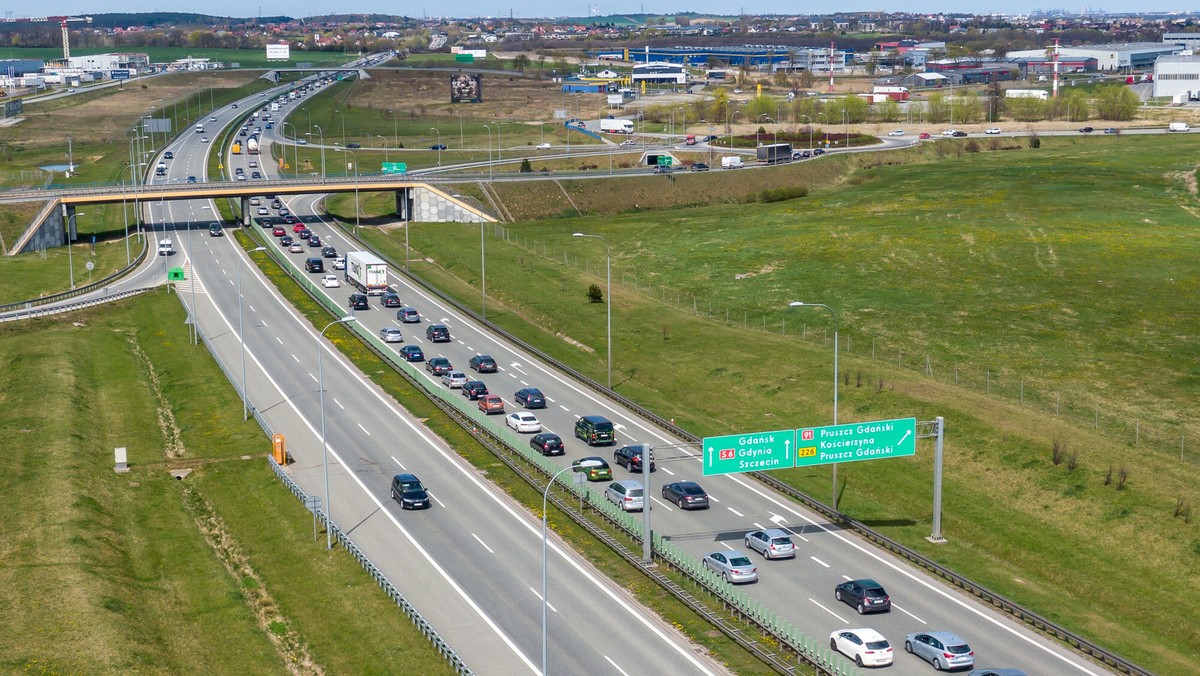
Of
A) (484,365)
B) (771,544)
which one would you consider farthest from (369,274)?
(771,544)

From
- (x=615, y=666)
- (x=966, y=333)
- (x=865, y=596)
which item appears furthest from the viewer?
(x=966, y=333)

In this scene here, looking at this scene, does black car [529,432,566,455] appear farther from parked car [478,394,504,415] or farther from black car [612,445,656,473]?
parked car [478,394,504,415]

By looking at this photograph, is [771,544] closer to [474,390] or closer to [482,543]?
[482,543]

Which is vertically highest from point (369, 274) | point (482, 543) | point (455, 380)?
point (369, 274)

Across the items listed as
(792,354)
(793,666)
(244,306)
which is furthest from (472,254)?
(793,666)

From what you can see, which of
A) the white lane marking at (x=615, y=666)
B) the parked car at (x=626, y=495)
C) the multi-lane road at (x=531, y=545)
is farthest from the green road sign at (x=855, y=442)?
the white lane marking at (x=615, y=666)

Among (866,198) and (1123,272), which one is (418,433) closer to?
(1123,272)
